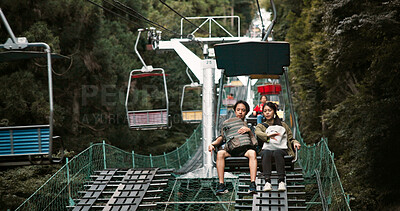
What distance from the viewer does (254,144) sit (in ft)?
22.1

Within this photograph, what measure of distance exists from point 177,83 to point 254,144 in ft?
82.8

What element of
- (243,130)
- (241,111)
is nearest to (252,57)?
(241,111)

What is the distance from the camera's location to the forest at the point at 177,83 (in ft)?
38.3

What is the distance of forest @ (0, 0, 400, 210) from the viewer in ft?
38.3

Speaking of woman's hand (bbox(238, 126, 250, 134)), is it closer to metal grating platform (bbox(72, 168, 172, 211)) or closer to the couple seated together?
the couple seated together

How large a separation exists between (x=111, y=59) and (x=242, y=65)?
49.8 ft

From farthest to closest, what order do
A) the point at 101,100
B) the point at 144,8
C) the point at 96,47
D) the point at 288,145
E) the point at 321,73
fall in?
the point at 144,8
the point at 101,100
the point at 96,47
the point at 321,73
the point at 288,145

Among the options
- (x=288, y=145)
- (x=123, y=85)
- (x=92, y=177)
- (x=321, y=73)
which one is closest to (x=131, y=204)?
(x=92, y=177)

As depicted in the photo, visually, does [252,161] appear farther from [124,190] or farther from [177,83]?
[177,83]

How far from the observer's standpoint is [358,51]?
12359mm

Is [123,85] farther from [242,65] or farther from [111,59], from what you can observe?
[242,65]

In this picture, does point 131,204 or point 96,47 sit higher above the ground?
point 96,47

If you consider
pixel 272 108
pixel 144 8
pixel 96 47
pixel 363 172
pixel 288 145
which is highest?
pixel 144 8

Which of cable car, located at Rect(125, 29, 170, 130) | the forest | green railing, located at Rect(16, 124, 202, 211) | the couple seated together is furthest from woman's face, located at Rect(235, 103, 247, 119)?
cable car, located at Rect(125, 29, 170, 130)
